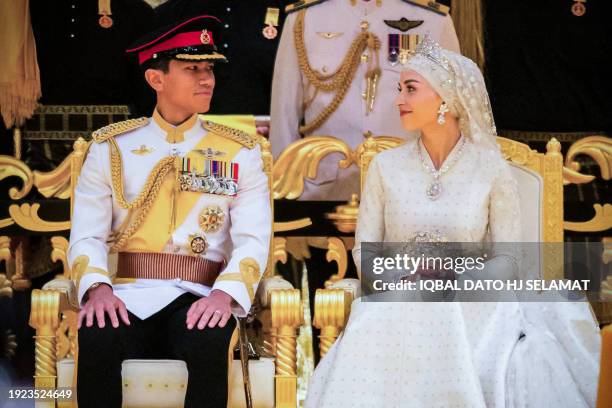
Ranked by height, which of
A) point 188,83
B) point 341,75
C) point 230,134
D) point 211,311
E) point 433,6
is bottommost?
point 211,311

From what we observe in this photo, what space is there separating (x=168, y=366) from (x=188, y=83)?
1.05m

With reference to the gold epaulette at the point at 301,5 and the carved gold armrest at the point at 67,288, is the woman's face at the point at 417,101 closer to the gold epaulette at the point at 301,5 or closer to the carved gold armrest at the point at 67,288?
the gold epaulette at the point at 301,5

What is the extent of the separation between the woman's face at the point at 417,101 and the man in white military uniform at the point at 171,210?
0.60m

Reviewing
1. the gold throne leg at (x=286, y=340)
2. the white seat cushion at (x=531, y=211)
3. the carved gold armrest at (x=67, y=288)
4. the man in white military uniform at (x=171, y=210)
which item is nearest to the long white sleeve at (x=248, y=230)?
the man in white military uniform at (x=171, y=210)

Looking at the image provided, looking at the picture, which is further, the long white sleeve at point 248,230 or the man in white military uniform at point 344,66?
the man in white military uniform at point 344,66

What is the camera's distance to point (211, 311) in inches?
196

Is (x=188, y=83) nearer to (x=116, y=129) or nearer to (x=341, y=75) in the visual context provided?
(x=116, y=129)

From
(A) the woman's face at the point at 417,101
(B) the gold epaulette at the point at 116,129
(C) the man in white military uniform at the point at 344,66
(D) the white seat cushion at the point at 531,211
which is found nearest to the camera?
(A) the woman's face at the point at 417,101

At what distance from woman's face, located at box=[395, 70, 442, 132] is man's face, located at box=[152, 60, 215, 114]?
0.70 metres

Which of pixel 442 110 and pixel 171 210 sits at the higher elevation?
pixel 442 110

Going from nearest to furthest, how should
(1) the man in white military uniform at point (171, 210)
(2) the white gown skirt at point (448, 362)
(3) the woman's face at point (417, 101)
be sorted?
(2) the white gown skirt at point (448, 362)
(1) the man in white military uniform at point (171, 210)
(3) the woman's face at point (417, 101)

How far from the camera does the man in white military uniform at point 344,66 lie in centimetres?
627

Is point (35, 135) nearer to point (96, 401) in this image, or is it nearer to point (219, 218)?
point (219, 218)

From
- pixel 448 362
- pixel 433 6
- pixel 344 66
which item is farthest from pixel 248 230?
pixel 433 6
